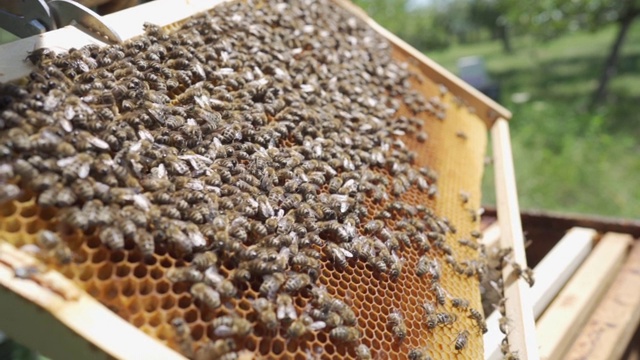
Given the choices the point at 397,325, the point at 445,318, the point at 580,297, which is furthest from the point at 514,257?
the point at 397,325

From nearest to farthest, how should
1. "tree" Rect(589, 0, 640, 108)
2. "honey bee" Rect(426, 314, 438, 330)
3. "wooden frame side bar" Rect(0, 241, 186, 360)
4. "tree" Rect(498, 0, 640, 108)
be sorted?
"wooden frame side bar" Rect(0, 241, 186, 360), "honey bee" Rect(426, 314, 438, 330), "tree" Rect(589, 0, 640, 108), "tree" Rect(498, 0, 640, 108)

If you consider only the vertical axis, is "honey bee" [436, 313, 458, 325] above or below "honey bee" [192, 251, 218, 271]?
below

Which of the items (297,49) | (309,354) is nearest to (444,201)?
(297,49)

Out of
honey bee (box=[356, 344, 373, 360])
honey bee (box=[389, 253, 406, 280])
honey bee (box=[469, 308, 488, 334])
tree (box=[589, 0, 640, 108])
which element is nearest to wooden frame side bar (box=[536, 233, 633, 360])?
honey bee (box=[469, 308, 488, 334])

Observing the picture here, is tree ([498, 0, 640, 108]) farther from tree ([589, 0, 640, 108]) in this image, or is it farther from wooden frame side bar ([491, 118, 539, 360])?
wooden frame side bar ([491, 118, 539, 360])

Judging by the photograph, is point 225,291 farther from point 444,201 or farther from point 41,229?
point 444,201
